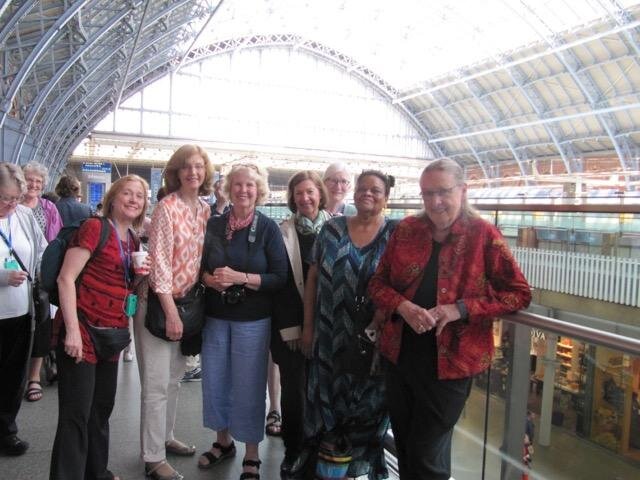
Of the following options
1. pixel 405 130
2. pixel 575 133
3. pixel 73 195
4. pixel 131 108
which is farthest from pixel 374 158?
pixel 73 195

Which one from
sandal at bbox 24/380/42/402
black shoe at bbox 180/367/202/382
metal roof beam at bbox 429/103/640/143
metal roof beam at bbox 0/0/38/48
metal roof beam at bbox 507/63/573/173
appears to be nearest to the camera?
sandal at bbox 24/380/42/402

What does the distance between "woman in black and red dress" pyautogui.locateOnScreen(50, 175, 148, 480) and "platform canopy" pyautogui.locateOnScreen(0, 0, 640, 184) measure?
16.3m

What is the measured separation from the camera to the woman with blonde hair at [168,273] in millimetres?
3016

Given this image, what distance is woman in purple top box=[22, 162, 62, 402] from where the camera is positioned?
4090 millimetres

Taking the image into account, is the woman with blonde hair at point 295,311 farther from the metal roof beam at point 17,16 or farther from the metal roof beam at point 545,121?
the metal roof beam at point 545,121

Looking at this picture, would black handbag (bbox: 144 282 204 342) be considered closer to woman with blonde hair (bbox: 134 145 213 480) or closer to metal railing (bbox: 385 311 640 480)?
woman with blonde hair (bbox: 134 145 213 480)

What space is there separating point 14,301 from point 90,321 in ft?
3.09

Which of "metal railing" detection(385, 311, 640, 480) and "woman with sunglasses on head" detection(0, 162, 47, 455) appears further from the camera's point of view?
"woman with sunglasses on head" detection(0, 162, 47, 455)

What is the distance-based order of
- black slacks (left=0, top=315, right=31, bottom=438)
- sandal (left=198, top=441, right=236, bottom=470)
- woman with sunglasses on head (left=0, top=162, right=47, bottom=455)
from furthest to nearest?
black slacks (left=0, top=315, right=31, bottom=438)
sandal (left=198, top=441, right=236, bottom=470)
woman with sunglasses on head (left=0, top=162, right=47, bottom=455)

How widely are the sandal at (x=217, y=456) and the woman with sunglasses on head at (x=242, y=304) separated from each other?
18mm

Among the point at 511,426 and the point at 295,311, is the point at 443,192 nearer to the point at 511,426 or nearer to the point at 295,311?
the point at 511,426

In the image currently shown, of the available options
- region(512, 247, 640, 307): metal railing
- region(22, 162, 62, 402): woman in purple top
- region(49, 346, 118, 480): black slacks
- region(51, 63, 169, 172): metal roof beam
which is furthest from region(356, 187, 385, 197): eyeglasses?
region(51, 63, 169, 172): metal roof beam

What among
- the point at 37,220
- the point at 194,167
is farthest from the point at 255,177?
the point at 37,220

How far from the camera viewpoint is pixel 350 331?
2846 millimetres
